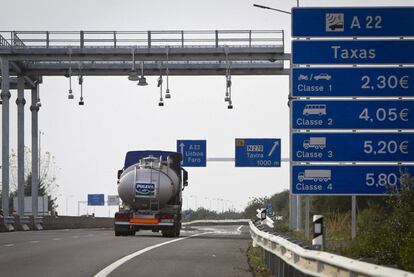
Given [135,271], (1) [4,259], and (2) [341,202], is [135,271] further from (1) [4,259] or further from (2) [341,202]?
(2) [341,202]

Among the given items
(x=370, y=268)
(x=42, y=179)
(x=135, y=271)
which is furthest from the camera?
(x=42, y=179)

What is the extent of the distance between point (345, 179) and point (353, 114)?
1379 millimetres

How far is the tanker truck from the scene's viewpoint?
40.2m

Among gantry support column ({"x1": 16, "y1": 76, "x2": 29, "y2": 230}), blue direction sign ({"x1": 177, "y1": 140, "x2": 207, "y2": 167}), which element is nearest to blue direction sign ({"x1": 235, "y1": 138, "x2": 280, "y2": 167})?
blue direction sign ({"x1": 177, "y1": 140, "x2": 207, "y2": 167})

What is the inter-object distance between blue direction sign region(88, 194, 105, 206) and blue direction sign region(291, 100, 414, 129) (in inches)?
4027

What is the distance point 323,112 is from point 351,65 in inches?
45.9

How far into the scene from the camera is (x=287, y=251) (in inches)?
524

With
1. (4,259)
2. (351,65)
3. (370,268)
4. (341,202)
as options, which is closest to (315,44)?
(351,65)

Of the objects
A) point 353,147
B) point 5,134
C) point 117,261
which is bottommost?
point 117,261

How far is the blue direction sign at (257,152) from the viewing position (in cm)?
5616

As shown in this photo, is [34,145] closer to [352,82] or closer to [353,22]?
[352,82]

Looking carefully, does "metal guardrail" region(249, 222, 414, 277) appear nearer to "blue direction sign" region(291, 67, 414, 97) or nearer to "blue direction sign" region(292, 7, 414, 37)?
"blue direction sign" region(291, 67, 414, 97)

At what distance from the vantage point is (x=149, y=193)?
40125 mm

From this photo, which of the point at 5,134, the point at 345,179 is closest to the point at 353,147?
the point at 345,179
